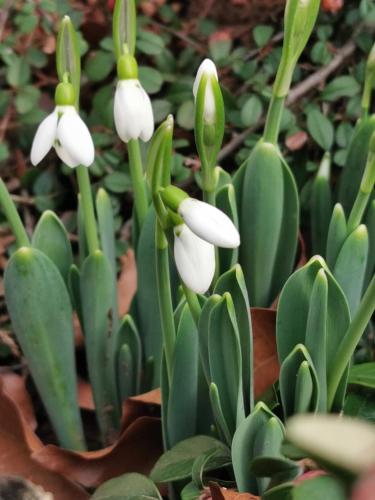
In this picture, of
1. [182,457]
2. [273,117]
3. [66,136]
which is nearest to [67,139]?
[66,136]

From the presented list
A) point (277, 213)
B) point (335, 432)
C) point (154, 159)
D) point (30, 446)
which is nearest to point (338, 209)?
point (277, 213)

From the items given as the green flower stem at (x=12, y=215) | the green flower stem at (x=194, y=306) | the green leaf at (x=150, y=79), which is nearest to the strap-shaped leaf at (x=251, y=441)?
the green flower stem at (x=194, y=306)

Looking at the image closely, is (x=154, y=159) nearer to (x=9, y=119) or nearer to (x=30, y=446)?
(x=30, y=446)

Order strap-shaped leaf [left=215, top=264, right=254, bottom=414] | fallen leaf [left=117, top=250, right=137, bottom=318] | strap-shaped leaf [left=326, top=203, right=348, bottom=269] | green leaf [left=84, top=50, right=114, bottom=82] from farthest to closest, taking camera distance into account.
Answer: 1. green leaf [left=84, top=50, right=114, bottom=82]
2. fallen leaf [left=117, top=250, right=137, bottom=318]
3. strap-shaped leaf [left=326, top=203, right=348, bottom=269]
4. strap-shaped leaf [left=215, top=264, right=254, bottom=414]

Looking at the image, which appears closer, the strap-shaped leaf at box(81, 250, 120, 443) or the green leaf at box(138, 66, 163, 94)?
the strap-shaped leaf at box(81, 250, 120, 443)

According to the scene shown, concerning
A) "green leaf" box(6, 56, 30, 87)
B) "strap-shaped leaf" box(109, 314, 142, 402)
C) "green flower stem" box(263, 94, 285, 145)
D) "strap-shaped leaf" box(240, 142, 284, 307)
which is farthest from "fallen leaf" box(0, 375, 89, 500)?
"green leaf" box(6, 56, 30, 87)

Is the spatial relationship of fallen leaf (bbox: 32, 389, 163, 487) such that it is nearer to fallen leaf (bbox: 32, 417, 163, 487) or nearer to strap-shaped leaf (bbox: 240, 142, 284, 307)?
fallen leaf (bbox: 32, 417, 163, 487)

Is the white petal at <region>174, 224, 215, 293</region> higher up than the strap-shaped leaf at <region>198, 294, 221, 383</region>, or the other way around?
the white petal at <region>174, 224, 215, 293</region>

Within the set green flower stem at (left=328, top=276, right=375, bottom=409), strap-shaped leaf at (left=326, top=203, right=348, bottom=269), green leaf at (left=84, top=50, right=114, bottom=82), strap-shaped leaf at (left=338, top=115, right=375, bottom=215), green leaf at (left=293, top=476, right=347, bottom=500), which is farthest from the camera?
green leaf at (left=84, top=50, right=114, bottom=82)
